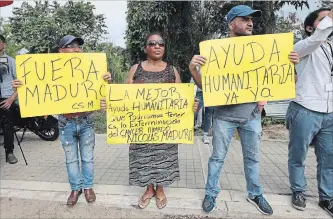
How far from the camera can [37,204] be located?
129 inches

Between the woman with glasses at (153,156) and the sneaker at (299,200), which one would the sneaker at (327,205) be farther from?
the woman with glasses at (153,156)

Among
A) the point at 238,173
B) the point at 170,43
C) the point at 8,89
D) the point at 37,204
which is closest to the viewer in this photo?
the point at 37,204

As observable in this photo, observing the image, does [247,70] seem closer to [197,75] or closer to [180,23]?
[197,75]

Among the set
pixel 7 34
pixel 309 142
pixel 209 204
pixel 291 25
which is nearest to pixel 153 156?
pixel 209 204

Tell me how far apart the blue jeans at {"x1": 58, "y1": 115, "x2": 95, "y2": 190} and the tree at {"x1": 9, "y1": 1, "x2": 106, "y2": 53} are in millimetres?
10913

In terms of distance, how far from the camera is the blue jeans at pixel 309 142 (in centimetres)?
291

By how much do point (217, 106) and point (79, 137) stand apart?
1.48 meters

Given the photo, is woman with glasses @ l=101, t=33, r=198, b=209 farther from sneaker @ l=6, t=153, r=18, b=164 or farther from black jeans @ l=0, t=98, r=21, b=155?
black jeans @ l=0, t=98, r=21, b=155

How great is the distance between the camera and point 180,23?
8.57 m

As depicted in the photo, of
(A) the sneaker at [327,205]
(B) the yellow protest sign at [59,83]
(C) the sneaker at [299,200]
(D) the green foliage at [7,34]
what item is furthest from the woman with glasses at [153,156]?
(D) the green foliage at [7,34]

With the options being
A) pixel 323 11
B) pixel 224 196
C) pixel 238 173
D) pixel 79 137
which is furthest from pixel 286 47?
pixel 79 137

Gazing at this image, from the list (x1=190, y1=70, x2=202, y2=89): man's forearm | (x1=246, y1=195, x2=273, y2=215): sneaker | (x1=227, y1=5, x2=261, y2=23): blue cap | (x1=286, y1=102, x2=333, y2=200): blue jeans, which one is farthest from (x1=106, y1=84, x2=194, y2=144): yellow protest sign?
(x1=286, y1=102, x2=333, y2=200): blue jeans

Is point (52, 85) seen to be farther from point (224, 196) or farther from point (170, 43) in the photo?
point (170, 43)

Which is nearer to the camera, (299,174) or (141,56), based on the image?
(299,174)
